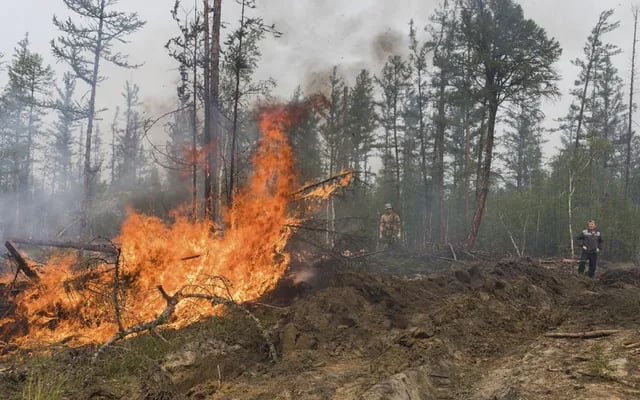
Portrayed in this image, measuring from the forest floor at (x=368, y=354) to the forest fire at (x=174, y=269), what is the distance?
2.10ft

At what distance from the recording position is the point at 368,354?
6613 millimetres

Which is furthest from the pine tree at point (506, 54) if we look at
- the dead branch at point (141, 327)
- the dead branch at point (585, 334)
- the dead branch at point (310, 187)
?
the dead branch at point (141, 327)

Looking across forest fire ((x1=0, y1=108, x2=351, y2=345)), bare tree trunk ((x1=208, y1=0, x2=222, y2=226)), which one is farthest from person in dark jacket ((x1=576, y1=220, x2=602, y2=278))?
bare tree trunk ((x1=208, y1=0, x2=222, y2=226))

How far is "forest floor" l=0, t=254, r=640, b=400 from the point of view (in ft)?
16.2

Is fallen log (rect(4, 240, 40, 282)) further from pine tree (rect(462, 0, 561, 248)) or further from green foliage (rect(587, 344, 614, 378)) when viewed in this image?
pine tree (rect(462, 0, 561, 248))

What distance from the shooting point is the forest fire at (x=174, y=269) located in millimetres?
7602

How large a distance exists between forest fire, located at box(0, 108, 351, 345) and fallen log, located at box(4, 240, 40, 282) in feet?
0.62

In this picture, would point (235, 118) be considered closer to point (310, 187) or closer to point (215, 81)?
point (215, 81)

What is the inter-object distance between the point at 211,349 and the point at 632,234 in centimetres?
2351

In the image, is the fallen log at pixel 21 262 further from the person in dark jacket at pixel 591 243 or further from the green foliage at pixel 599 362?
the person in dark jacket at pixel 591 243

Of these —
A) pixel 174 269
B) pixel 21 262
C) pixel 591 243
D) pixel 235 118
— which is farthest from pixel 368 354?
pixel 591 243

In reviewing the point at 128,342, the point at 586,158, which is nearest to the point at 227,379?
the point at 128,342

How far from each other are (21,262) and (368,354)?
260 inches

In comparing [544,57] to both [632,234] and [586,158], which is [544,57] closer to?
[586,158]
